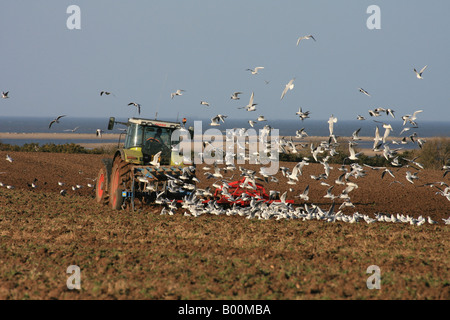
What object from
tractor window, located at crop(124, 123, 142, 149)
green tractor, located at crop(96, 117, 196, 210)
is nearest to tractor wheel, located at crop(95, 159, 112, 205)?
green tractor, located at crop(96, 117, 196, 210)

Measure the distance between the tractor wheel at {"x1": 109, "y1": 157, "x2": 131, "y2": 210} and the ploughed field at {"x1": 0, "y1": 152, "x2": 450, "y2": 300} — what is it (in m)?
0.50

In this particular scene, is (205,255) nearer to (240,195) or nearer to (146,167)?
(146,167)

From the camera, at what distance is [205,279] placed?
351 inches

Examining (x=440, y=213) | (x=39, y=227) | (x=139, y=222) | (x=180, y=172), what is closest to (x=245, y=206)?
(x=180, y=172)

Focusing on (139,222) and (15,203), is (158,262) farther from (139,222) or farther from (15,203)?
(15,203)

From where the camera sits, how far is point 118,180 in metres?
16.0

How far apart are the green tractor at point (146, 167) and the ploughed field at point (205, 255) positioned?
2.09ft

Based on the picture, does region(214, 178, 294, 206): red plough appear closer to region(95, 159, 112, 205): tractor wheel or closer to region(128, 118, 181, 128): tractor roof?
region(128, 118, 181, 128): tractor roof

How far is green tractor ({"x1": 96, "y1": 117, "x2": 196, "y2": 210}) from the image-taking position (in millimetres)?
15125

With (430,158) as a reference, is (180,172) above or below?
below

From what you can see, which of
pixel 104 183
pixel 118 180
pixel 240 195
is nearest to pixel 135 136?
pixel 118 180

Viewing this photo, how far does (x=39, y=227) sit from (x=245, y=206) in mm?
6046

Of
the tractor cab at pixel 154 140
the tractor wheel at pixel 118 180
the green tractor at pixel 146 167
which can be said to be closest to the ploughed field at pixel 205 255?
the tractor wheel at pixel 118 180

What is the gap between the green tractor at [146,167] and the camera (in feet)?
49.6
